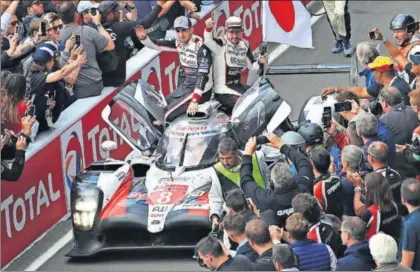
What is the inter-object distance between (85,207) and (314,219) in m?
4.03

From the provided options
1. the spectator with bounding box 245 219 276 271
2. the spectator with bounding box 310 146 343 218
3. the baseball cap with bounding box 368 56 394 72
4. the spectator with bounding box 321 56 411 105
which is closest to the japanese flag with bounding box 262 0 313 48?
A: the spectator with bounding box 321 56 411 105

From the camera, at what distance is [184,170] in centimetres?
1792

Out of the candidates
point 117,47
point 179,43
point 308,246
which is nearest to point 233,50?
point 179,43

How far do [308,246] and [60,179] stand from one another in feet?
20.4

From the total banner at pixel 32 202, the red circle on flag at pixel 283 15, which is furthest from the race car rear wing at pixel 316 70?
the total banner at pixel 32 202

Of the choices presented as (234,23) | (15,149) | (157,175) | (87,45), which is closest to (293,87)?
(234,23)

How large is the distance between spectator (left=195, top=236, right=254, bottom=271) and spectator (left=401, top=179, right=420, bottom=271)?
1628 mm

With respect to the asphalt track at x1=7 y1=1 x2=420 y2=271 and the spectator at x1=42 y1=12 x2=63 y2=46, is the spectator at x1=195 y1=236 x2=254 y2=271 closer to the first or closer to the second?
the asphalt track at x1=7 y1=1 x2=420 y2=271

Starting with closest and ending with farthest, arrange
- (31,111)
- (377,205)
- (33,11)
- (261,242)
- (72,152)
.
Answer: (261,242) < (377,205) < (31,111) < (72,152) < (33,11)

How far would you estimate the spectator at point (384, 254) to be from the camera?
1290cm

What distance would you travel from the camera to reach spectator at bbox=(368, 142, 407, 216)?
15.2 meters

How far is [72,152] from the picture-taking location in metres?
19.5

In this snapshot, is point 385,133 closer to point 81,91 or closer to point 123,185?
point 123,185

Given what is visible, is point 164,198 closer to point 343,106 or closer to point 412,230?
point 343,106
